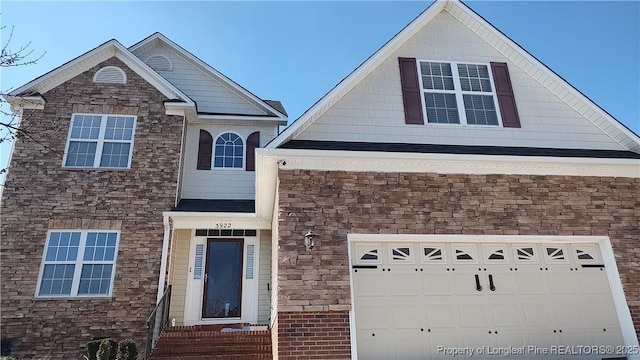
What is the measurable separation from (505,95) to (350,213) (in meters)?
4.60

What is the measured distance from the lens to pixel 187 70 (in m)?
14.8

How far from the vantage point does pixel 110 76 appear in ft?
43.7

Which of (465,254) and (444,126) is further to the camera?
(444,126)

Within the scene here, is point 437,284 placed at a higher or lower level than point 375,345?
higher

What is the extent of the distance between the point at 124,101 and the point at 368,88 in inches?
286

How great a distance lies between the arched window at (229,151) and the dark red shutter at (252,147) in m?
0.19

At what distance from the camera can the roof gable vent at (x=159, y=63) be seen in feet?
48.6

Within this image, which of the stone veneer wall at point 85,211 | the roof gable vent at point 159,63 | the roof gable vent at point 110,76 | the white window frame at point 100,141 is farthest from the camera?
the roof gable vent at point 159,63

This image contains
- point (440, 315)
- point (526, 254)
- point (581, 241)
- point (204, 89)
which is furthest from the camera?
point (204, 89)

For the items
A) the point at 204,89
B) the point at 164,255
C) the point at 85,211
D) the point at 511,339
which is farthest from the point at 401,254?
the point at 204,89

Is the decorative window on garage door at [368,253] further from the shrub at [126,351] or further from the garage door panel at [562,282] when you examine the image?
the shrub at [126,351]

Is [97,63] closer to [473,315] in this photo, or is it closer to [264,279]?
[264,279]

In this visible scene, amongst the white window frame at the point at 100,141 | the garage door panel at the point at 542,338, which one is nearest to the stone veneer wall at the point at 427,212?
the garage door panel at the point at 542,338

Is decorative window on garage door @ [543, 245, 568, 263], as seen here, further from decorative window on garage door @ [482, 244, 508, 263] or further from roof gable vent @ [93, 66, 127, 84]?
roof gable vent @ [93, 66, 127, 84]
